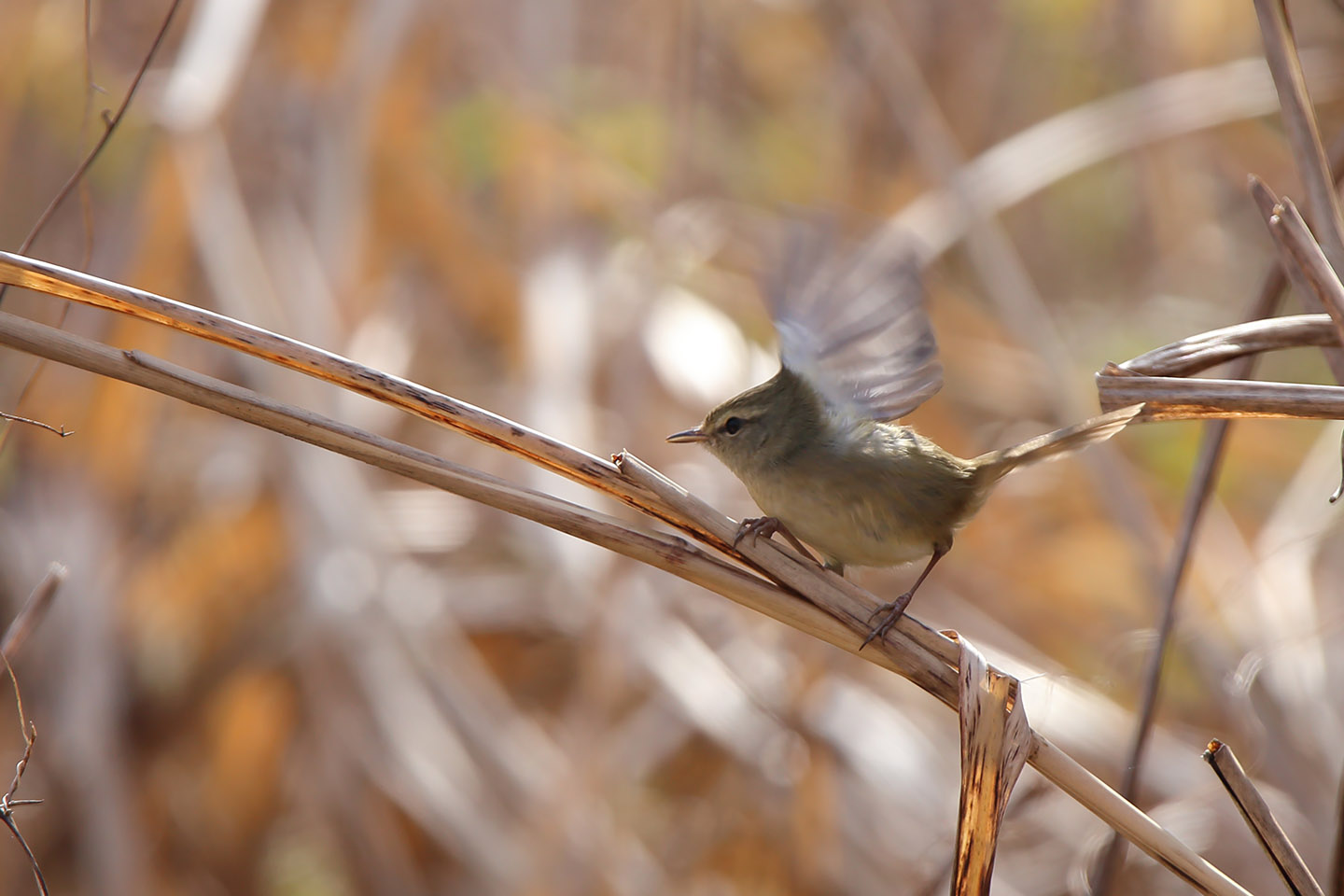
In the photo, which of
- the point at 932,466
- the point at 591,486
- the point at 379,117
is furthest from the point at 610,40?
the point at 591,486

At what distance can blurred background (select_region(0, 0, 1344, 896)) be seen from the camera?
2457 millimetres

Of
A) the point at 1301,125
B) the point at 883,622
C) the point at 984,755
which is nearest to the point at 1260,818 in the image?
the point at 984,755

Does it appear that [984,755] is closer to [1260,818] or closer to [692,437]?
[1260,818]

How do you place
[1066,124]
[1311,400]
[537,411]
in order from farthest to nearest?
[1066,124] → [537,411] → [1311,400]

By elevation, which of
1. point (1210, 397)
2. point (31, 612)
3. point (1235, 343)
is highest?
point (1235, 343)

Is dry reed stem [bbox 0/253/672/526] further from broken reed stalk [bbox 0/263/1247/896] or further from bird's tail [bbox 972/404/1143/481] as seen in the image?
bird's tail [bbox 972/404/1143/481]

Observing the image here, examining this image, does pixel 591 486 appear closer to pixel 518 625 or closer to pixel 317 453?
pixel 317 453

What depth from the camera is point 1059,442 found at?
4.85 feet

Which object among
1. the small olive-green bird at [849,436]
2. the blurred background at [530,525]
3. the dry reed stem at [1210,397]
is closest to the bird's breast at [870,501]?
the small olive-green bird at [849,436]

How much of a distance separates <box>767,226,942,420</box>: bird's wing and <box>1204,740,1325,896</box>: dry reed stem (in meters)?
0.65

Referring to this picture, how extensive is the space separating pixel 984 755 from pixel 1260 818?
274 millimetres

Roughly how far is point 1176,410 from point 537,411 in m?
1.91

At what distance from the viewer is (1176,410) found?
41.0 inches

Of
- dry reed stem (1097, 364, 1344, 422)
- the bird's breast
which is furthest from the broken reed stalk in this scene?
the bird's breast
